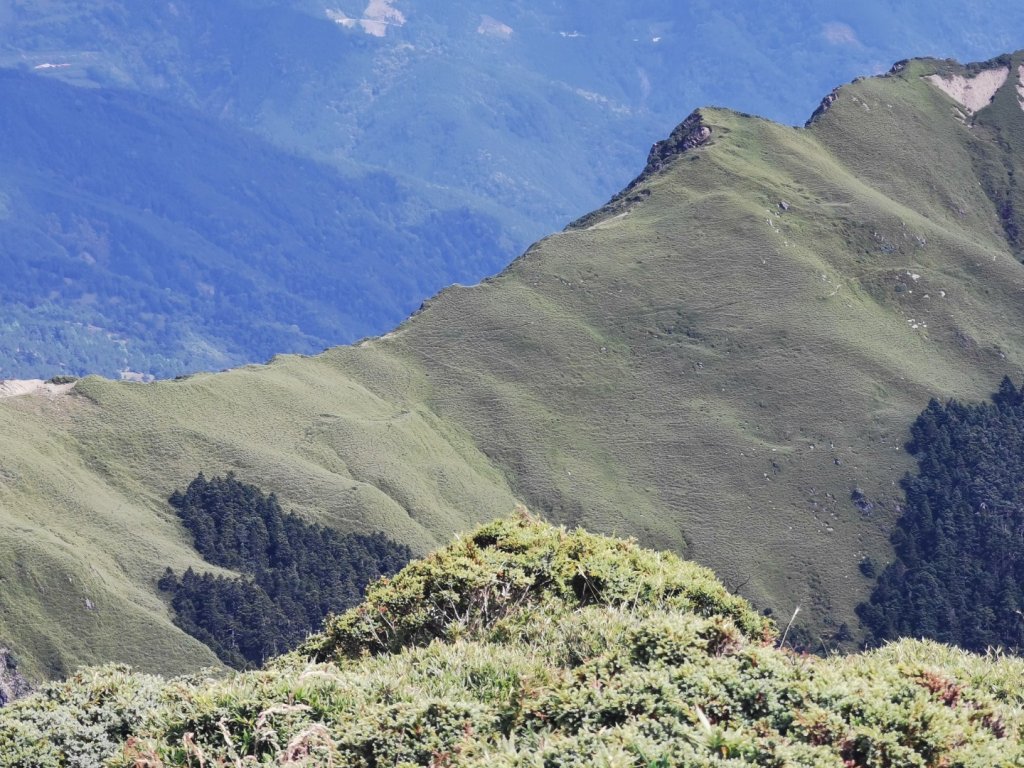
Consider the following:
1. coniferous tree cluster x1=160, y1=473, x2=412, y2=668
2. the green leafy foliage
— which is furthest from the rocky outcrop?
the green leafy foliage

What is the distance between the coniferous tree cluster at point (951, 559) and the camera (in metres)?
171

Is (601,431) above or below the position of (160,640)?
above

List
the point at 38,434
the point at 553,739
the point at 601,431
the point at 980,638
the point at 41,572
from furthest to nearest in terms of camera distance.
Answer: the point at 601,431, the point at 980,638, the point at 38,434, the point at 41,572, the point at 553,739

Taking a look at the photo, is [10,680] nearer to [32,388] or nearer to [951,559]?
[32,388]

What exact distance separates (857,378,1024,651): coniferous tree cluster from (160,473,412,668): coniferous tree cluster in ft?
201

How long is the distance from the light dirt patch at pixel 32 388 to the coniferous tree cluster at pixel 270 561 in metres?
21.9

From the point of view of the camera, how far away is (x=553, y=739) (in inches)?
776

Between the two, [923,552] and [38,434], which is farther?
[923,552]

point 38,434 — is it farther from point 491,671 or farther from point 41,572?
point 491,671

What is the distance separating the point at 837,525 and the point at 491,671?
165 metres

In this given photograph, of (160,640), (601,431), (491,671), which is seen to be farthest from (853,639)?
(491,671)

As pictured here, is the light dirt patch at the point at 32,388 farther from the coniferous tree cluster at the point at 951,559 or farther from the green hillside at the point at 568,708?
the green hillside at the point at 568,708

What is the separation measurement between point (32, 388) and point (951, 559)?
118m

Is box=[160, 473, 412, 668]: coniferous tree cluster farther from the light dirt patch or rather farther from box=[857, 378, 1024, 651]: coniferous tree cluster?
box=[857, 378, 1024, 651]: coniferous tree cluster
